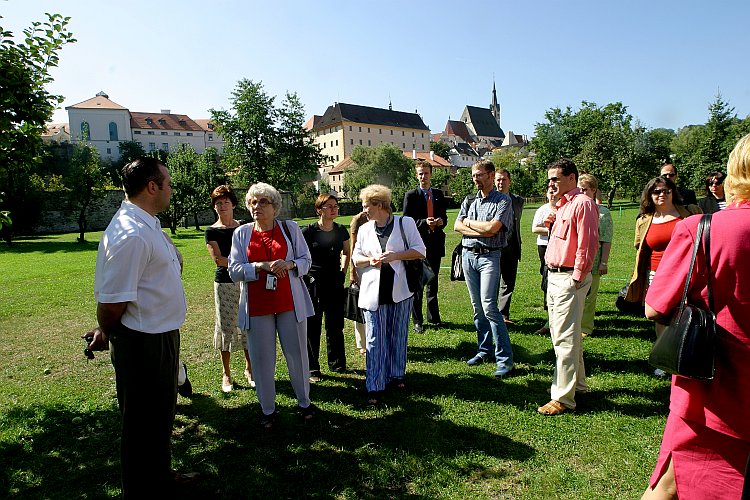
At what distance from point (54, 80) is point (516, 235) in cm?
631

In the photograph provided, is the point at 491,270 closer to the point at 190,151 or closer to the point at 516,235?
the point at 516,235

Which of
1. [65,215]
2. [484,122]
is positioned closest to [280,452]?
[65,215]

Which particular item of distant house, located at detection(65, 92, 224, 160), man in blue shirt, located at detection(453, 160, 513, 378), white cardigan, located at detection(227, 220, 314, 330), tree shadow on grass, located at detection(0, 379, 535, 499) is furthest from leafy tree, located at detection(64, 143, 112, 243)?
distant house, located at detection(65, 92, 224, 160)

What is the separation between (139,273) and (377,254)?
246cm

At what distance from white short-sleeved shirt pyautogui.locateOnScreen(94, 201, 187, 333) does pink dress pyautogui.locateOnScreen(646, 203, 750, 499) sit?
2.74 metres

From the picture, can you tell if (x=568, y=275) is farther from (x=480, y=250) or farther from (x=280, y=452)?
(x=280, y=452)

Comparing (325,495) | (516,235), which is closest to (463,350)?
(516,235)

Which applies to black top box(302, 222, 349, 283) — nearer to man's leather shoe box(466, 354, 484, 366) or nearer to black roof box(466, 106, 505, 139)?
man's leather shoe box(466, 354, 484, 366)

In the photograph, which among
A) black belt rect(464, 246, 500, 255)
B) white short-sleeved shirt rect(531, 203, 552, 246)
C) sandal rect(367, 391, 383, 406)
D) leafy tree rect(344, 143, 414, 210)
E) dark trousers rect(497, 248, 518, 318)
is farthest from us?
leafy tree rect(344, 143, 414, 210)

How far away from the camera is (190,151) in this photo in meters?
38.9

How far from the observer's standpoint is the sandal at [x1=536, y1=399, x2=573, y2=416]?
4254mm

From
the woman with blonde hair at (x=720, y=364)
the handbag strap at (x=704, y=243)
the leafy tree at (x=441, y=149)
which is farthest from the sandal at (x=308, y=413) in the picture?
the leafy tree at (x=441, y=149)

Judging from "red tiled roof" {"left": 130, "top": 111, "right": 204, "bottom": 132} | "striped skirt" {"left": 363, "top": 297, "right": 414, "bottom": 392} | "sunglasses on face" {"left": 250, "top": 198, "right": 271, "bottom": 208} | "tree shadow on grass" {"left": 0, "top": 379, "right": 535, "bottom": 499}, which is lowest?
"tree shadow on grass" {"left": 0, "top": 379, "right": 535, "bottom": 499}

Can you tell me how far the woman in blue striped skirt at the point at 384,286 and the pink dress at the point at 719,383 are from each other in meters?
2.91
